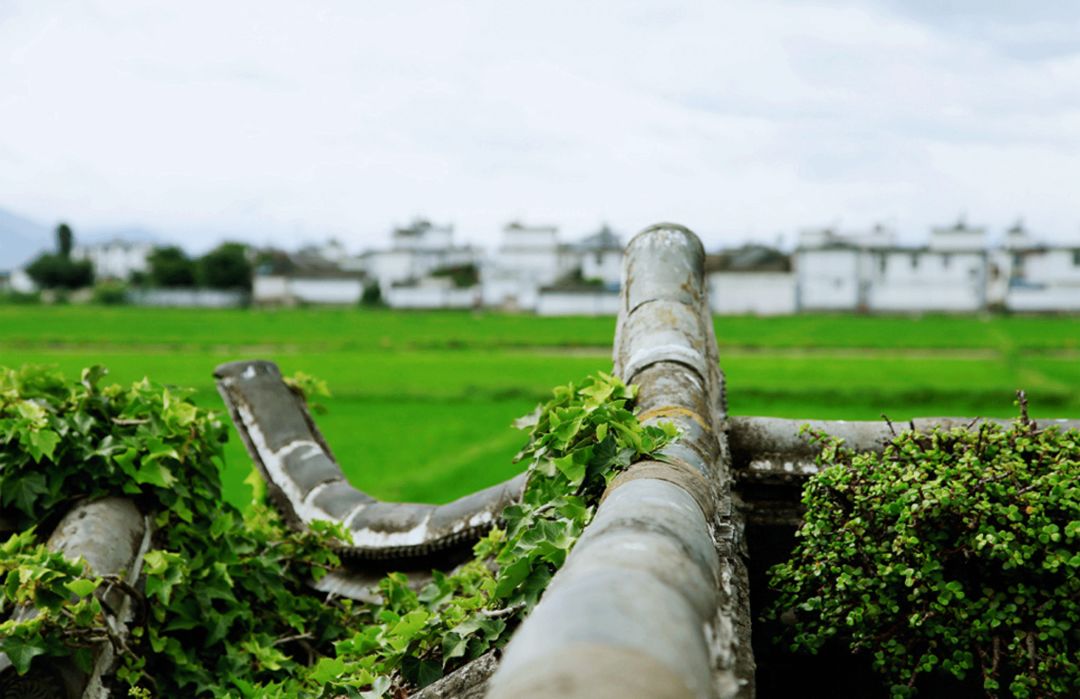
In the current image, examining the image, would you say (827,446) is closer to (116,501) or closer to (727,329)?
(116,501)

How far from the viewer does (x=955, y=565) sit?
2459 mm

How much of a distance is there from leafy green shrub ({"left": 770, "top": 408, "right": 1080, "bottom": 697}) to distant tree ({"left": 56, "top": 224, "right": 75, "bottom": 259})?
79686 mm

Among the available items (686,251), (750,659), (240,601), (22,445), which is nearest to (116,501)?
(22,445)

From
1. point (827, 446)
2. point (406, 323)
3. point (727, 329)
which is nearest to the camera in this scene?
point (827, 446)

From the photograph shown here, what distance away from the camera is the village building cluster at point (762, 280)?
54.4m

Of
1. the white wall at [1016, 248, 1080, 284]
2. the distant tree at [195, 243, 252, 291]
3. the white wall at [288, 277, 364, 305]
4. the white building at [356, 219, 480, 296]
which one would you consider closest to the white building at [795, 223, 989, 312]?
the white wall at [1016, 248, 1080, 284]

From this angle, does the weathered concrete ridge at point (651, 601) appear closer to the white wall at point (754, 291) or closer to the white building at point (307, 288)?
the white wall at point (754, 291)

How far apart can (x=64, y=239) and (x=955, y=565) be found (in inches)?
3241

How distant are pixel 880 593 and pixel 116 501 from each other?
2.57 meters

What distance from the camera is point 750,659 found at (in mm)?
Result: 1771

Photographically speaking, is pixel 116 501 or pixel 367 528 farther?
pixel 367 528

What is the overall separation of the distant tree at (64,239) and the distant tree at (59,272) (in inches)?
162

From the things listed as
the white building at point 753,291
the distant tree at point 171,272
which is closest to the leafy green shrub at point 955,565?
the white building at point 753,291

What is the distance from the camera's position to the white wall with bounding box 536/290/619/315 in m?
50.8
